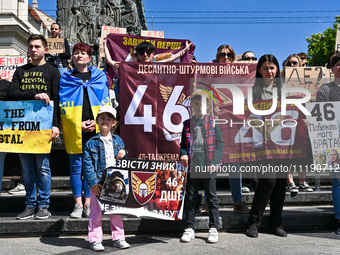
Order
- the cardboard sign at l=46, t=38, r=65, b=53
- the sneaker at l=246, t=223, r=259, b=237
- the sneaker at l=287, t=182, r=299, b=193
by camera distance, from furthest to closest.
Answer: the cardboard sign at l=46, t=38, r=65, b=53 < the sneaker at l=287, t=182, r=299, b=193 < the sneaker at l=246, t=223, r=259, b=237

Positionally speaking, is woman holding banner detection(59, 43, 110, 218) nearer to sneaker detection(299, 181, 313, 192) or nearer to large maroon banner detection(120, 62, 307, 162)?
large maroon banner detection(120, 62, 307, 162)

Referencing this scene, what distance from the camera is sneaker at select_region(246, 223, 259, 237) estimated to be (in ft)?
15.0

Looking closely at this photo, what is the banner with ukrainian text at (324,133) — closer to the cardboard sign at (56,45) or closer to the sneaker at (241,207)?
the sneaker at (241,207)

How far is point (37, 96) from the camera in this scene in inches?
192

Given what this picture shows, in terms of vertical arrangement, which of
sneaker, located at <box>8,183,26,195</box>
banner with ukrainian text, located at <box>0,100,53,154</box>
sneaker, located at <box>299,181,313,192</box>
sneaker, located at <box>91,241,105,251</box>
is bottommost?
sneaker, located at <box>91,241,105,251</box>

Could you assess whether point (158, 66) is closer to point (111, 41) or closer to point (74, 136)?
point (74, 136)

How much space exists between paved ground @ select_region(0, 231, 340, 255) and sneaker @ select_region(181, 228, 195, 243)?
5 centimetres

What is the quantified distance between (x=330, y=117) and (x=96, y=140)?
2836 mm

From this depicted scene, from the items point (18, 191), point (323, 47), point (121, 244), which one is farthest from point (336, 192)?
point (323, 47)

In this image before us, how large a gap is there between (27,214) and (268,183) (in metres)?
2.84

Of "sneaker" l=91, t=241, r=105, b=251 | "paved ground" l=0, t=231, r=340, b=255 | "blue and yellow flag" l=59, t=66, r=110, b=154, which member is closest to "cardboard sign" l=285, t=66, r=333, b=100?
"paved ground" l=0, t=231, r=340, b=255

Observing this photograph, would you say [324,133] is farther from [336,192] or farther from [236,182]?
[236,182]

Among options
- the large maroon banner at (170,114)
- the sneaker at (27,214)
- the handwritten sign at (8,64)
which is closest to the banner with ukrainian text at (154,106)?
the large maroon banner at (170,114)

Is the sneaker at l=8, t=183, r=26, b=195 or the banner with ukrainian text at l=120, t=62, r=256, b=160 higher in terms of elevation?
the banner with ukrainian text at l=120, t=62, r=256, b=160
